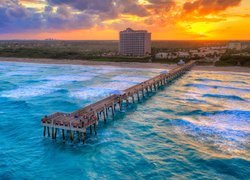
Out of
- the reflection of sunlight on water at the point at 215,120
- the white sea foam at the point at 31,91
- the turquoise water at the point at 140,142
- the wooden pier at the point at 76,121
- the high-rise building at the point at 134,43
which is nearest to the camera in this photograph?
the turquoise water at the point at 140,142

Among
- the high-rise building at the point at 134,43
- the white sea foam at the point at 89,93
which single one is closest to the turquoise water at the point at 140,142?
the white sea foam at the point at 89,93

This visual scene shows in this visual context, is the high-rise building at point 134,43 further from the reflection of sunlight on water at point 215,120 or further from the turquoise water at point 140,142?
the turquoise water at point 140,142

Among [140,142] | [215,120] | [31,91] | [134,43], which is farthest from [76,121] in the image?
[134,43]

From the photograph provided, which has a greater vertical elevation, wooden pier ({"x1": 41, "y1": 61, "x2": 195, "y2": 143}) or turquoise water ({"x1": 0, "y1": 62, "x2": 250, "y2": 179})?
wooden pier ({"x1": 41, "y1": 61, "x2": 195, "y2": 143})

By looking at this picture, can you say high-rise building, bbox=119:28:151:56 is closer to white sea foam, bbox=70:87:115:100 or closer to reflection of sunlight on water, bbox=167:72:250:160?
reflection of sunlight on water, bbox=167:72:250:160

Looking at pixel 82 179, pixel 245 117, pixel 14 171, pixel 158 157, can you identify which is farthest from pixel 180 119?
pixel 14 171

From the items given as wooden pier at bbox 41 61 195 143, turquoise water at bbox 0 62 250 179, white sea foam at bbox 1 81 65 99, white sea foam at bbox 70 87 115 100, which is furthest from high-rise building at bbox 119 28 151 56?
wooden pier at bbox 41 61 195 143

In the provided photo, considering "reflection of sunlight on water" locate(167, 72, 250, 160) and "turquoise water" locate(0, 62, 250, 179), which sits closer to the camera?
"turquoise water" locate(0, 62, 250, 179)

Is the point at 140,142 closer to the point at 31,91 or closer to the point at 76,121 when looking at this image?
the point at 76,121
